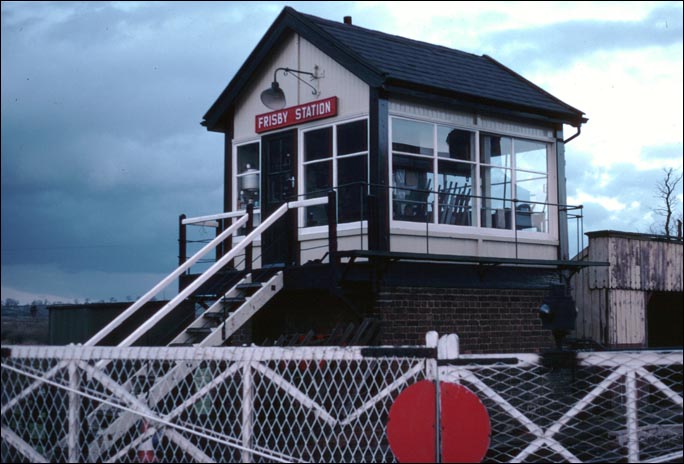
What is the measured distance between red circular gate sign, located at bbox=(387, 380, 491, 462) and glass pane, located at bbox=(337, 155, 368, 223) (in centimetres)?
941

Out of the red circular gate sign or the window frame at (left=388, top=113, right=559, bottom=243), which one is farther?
the window frame at (left=388, top=113, right=559, bottom=243)

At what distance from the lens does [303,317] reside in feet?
47.6

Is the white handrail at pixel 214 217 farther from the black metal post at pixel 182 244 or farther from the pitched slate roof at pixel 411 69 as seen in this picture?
the pitched slate roof at pixel 411 69

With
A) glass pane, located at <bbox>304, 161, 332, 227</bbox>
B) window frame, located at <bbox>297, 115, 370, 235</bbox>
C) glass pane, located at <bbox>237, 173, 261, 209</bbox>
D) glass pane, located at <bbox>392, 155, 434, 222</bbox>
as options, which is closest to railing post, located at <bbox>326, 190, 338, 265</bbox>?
window frame, located at <bbox>297, 115, 370, 235</bbox>

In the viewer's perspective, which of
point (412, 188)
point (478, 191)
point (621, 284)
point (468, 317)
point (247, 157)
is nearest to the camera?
point (412, 188)

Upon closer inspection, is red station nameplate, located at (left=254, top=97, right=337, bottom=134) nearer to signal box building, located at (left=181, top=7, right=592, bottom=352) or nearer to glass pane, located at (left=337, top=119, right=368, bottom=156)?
signal box building, located at (left=181, top=7, right=592, bottom=352)

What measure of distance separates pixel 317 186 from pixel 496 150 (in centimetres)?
349

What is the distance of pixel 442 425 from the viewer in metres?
4.31

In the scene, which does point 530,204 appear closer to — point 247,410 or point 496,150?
point 496,150

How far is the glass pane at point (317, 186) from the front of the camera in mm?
14570

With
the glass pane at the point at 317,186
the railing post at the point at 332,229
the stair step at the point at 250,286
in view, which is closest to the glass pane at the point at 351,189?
the glass pane at the point at 317,186

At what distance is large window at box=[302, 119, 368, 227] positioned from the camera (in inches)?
553

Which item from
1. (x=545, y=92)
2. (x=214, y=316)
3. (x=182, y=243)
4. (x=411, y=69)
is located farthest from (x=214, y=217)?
(x=545, y=92)

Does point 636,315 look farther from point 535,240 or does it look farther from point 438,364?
point 438,364
